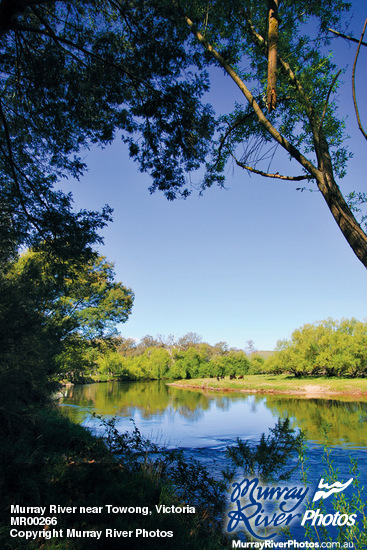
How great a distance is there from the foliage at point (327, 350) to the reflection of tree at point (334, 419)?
18.0 m

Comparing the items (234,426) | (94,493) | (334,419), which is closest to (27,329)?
(94,493)

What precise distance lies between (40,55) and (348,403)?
26.6 meters

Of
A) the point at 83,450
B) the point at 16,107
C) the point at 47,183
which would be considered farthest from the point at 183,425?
the point at 16,107

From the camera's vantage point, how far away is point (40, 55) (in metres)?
5.18

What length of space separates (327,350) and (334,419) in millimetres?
27691

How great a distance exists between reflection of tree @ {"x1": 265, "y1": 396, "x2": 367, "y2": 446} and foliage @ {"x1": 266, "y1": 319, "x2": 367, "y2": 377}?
18.0 meters

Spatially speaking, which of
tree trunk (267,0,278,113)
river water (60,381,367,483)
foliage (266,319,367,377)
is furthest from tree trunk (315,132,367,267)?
foliage (266,319,367,377)

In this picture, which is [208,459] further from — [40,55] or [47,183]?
[40,55]

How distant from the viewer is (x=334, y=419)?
16.4 m

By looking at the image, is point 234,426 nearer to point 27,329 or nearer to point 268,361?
point 27,329

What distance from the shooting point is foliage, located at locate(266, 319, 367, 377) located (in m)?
39.0

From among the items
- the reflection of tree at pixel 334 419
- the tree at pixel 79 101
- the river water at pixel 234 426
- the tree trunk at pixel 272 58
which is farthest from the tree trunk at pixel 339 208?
the reflection of tree at pixel 334 419

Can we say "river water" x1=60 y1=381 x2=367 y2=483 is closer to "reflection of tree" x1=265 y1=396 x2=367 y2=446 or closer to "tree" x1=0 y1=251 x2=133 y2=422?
"reflection of tree" x1=265 y1=396 x2=367 y2=446

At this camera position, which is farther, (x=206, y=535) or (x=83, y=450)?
(x=83, y=450)
